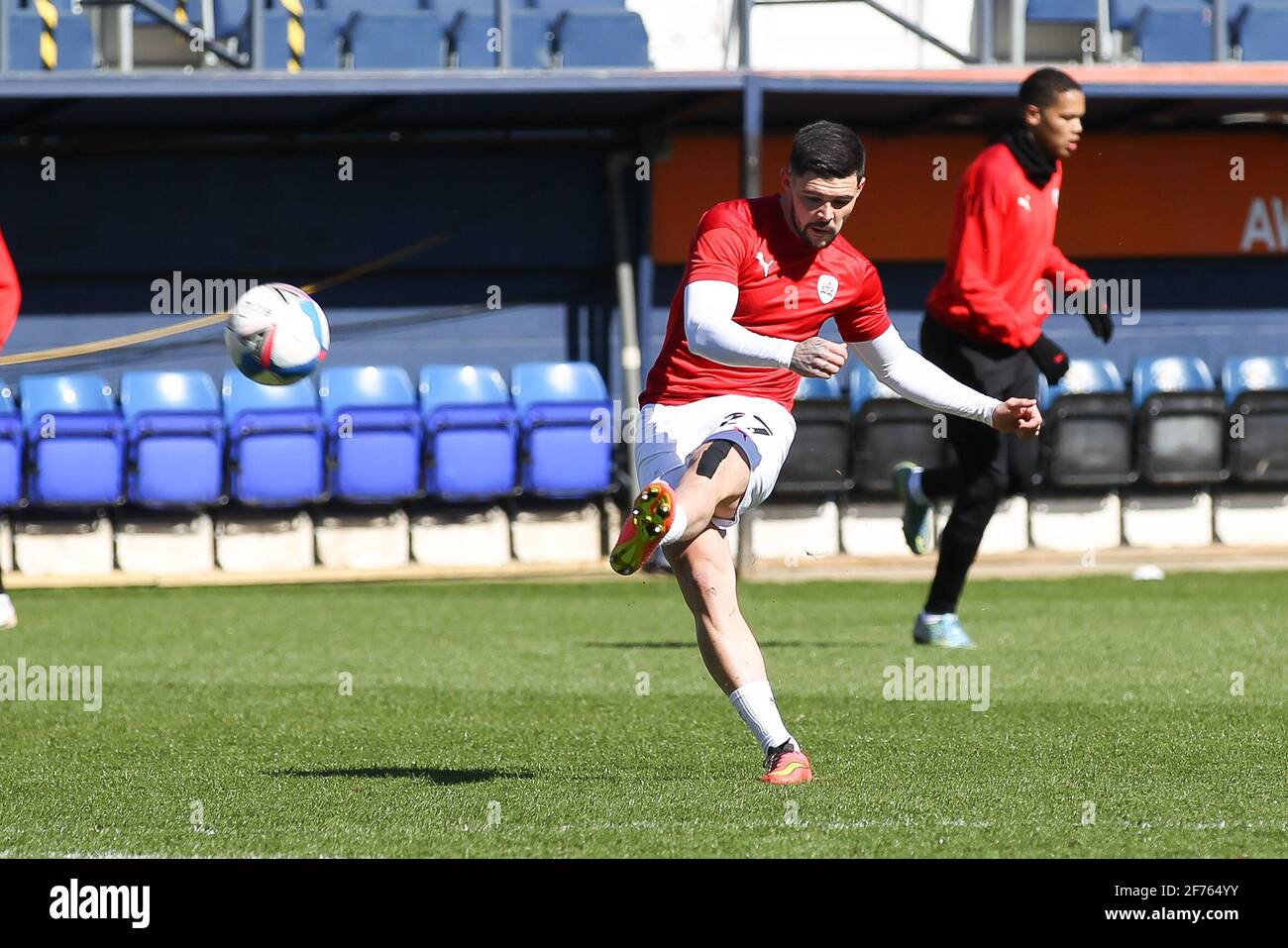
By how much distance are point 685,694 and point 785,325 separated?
242 cm

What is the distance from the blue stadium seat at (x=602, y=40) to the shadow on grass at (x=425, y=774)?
9454mm

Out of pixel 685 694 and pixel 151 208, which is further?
pixel 151 208

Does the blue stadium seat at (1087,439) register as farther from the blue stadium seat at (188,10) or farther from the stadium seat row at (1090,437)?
the blue stadium seat at (188,10)

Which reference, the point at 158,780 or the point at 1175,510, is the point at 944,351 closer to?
the point at 158,780

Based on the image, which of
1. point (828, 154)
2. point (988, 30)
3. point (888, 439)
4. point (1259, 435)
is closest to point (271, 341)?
point (828, 154)

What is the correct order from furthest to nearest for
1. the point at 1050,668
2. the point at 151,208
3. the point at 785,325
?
the point at 151,208 → the point at 1050,668 → the point at 785,325

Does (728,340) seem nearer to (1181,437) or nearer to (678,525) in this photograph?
(678,525)

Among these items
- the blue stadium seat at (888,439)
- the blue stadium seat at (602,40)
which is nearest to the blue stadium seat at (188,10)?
the blue stadium seat at (602,40)

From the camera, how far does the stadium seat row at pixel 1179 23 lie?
15273mm

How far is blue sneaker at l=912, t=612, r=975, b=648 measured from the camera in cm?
874

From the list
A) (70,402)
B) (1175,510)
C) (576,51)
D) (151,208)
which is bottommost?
(1175,510)

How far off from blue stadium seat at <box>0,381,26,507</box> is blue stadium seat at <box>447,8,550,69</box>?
419cm

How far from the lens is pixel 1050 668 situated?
8.19 meters
